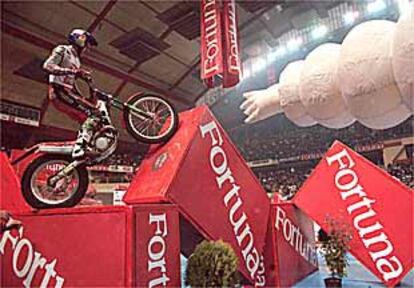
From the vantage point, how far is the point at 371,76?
9.80ft

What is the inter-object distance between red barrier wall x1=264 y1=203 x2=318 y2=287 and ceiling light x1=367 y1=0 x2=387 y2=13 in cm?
993

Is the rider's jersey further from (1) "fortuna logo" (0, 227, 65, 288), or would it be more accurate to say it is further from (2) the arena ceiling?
(2) the arena ceiling

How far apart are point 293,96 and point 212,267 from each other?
2252 mm

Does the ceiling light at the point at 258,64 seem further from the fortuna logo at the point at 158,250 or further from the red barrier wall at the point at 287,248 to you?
the fortuna logo at the point at 158,250

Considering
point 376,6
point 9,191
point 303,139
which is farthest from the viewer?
point 303,139

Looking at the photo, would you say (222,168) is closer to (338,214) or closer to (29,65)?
(338,214)

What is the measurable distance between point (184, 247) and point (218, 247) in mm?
1019

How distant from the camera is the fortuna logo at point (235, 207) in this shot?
2.71 meters

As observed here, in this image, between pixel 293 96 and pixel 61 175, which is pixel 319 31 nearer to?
pixel 293 96

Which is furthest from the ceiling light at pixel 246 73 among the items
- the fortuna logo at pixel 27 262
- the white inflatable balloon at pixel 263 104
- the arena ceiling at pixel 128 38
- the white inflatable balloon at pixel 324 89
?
the fortuna logo at pixel 27 262

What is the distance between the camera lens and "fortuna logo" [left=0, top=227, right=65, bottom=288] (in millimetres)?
2070

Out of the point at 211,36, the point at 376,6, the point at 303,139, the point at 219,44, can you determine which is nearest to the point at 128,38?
the point at 211,36

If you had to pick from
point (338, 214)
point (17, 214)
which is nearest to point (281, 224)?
point (338, 214)

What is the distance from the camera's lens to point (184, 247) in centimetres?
315
